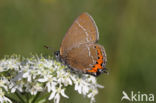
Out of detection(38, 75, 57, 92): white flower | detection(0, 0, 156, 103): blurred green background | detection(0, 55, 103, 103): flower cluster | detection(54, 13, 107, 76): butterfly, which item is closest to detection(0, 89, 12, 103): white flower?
detection(0, 55, 103, 103): flower cluster

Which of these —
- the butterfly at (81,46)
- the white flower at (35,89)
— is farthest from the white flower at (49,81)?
the butterfly at (81,46)

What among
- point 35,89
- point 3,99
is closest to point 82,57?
point 35,89

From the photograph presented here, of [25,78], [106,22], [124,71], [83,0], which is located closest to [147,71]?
[124,71]

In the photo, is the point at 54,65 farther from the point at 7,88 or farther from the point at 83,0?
the point at 83,0

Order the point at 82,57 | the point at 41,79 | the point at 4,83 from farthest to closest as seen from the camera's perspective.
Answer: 1. the point at 82,57
2. the point at 4,83
3. the point at 41,79

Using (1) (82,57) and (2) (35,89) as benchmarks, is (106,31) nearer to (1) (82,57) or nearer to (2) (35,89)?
(1) (82,57)

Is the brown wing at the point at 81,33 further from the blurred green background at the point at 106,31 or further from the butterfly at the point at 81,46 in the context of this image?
the blurred green background at the point at 106,31
